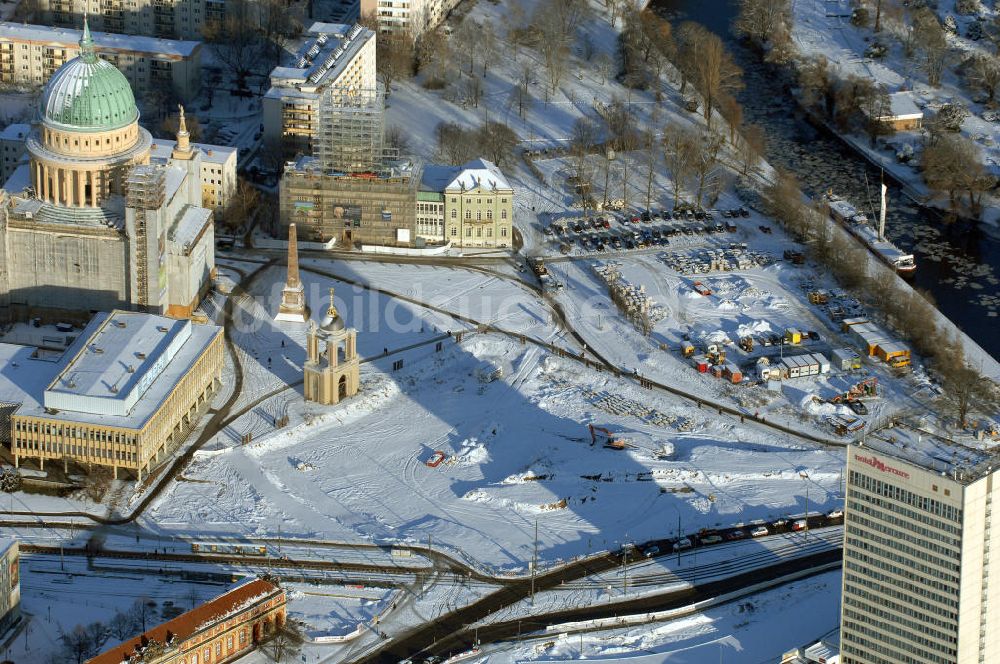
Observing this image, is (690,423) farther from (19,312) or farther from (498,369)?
(19,312)

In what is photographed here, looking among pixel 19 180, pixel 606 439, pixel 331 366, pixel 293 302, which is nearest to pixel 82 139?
pixel 19 180

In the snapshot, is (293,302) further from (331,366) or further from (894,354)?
(894,354)

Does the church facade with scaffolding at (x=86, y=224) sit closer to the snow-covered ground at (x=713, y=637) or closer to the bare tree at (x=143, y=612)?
the bare tree at (x=143, y=612)

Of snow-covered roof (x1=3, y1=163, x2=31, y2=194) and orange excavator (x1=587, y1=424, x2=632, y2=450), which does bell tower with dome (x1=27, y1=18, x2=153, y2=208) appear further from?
orange excavator (x1=587, y1=424, x2=632, y2=450)

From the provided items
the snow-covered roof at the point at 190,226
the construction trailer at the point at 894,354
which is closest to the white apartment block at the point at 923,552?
the construction trailer at the point at 894,354

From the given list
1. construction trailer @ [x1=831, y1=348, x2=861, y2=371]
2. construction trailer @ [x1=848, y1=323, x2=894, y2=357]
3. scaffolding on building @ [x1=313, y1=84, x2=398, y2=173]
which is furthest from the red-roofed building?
scaffolding on building @ [x1=313, y1=84, x2=398, y2=173]

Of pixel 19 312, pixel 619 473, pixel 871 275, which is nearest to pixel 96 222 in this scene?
pixel 19 312
